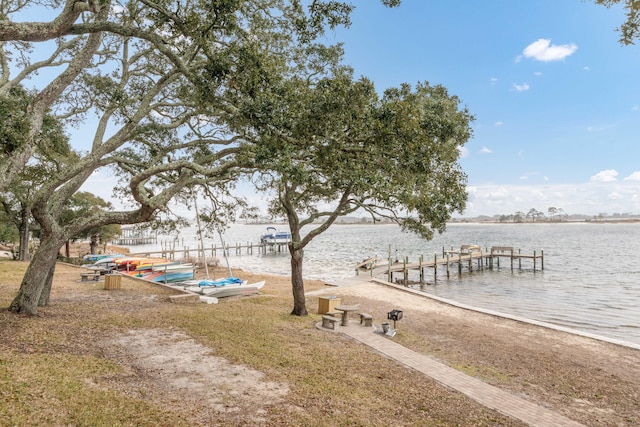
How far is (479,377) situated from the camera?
9.13 meters

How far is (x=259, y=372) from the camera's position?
26.5 ft

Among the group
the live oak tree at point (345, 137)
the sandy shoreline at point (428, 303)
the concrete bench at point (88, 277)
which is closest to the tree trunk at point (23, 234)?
the concrete bench at point (88, 277)

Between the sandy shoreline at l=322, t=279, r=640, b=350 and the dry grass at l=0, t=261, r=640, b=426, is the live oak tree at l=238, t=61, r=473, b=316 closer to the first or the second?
the dry grass at l=0, t=261, r=640, b=426

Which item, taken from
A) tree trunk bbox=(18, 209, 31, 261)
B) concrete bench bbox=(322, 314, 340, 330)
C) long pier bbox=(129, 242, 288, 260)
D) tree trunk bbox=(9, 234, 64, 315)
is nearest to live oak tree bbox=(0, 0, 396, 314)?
tree trunk bbox=(9, 234, 64, 315)

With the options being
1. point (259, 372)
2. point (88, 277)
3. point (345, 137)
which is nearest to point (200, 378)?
point (259, 372)

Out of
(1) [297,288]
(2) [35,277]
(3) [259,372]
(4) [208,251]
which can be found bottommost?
(4) [208,251]

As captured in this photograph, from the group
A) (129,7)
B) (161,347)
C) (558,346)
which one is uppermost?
(129,7)

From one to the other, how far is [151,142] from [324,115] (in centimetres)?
878

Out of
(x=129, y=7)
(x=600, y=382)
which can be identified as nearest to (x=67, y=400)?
(x=129, y=7)

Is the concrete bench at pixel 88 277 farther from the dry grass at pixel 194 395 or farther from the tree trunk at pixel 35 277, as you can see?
the tree trunk at pixel 35 277

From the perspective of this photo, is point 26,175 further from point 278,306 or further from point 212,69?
point 212,69

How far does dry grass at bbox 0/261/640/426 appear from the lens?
5.95 metres

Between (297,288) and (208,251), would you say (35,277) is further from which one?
(208,251)

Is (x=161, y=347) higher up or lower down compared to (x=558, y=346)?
higher up
